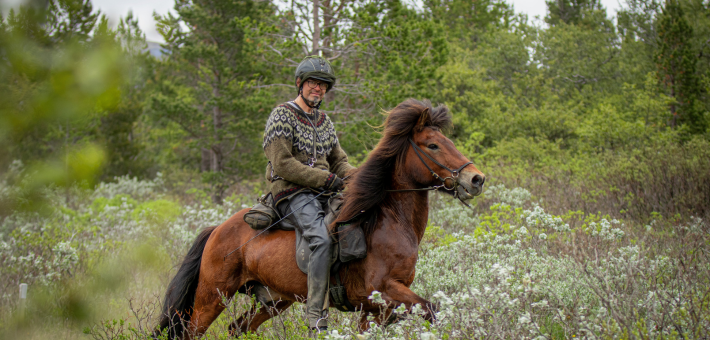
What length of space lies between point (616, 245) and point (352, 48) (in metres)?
8.40

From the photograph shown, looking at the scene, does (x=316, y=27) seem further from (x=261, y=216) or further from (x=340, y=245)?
(x=340, y=245)

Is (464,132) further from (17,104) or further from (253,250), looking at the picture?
(17,104)

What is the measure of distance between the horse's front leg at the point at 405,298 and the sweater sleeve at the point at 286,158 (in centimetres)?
111

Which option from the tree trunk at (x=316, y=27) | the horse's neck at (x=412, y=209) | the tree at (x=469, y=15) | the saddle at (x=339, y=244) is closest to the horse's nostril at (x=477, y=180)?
the horse's neck at (x=412, y=209)

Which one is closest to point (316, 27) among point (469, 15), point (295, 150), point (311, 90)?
point (311, 90)

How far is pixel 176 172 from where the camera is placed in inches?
974

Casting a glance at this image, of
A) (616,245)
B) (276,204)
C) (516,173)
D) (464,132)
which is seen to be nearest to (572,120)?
(464,132)

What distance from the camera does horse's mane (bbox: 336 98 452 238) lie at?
419 centimetres

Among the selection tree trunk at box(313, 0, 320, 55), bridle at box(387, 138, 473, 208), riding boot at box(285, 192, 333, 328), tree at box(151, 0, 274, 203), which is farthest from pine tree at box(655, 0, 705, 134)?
riding boot at box(285, 192, 333, 328)

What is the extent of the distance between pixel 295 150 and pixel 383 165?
33.9 inches

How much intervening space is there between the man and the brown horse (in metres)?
0.25

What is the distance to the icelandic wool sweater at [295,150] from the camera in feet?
14.1

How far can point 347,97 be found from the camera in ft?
47.4

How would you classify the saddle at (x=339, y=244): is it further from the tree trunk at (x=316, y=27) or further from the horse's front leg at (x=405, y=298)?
the tree trunk at (x=316, y=27)
